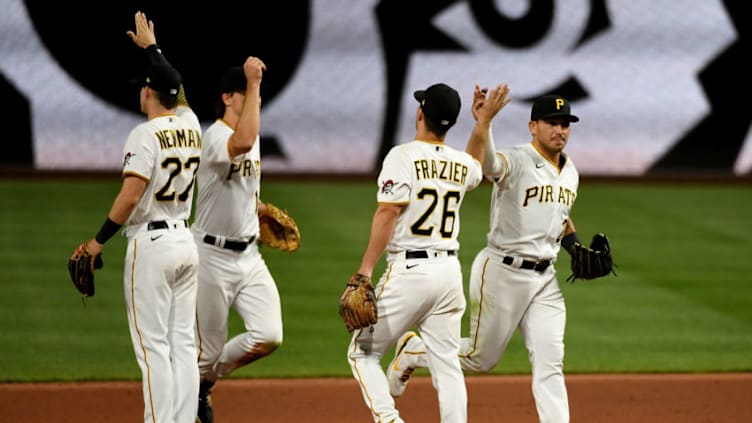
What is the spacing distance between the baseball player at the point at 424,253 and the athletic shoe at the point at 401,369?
2.04 ft

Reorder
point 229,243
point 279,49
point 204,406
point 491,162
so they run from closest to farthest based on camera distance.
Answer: point 491,162, point 229,243, point 204,406, point 279,49

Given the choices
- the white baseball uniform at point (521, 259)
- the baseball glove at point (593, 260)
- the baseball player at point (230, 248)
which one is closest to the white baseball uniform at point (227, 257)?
the baseball player at point (230, 248)

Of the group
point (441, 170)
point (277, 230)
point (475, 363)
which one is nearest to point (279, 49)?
point (277, 230)

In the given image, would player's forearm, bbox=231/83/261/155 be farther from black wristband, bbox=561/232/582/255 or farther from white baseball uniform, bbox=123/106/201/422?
black wristband, bbox=561/232/582/255

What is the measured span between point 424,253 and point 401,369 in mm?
984

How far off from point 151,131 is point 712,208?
9504 mm

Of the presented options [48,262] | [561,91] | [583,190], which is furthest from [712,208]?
[48,262]

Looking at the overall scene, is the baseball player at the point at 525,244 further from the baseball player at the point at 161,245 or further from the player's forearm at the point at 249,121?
the baseball player at the point at 161,245

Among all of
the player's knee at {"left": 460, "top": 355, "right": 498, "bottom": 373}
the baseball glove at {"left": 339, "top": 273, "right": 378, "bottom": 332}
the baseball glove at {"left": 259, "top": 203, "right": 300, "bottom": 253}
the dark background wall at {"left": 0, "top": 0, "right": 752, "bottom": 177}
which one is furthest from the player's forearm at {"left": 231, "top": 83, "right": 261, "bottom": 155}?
the dark background wall at {"left": 0, "top": 0, "right": 752, "bottom": 177}

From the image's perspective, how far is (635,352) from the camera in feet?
26.7

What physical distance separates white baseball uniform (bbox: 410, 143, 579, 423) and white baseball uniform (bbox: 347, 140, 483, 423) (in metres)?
0.42

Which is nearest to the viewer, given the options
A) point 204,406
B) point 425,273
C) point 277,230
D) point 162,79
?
point 162,79

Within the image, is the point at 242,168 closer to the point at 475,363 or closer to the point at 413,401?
the point at 475,363

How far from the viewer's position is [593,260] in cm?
596
